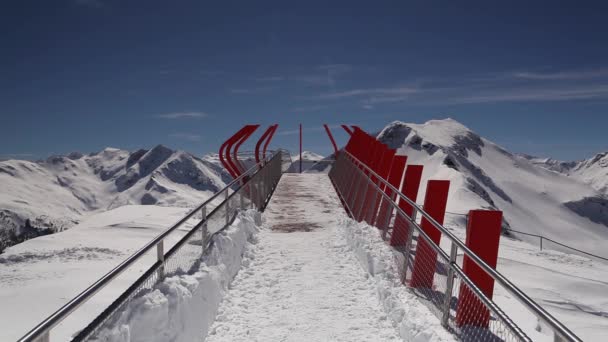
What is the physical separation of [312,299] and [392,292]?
3.68ft

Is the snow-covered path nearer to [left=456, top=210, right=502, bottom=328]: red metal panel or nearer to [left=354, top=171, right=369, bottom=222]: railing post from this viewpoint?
[left=354, top=171, right=369, bottom=222]: railing post

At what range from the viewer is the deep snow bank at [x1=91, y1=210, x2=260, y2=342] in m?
3.84

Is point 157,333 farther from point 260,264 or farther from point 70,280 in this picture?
point 70,280

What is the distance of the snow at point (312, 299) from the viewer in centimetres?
517

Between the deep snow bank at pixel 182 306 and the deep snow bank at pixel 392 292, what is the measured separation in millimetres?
2152

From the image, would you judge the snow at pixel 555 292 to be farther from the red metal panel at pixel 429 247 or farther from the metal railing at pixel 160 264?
the metal railing at pixel 160 264

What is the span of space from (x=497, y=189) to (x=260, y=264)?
184 m

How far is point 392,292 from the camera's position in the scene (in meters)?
5.84

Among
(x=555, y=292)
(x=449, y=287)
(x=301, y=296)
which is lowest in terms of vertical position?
(x=555, y=292)

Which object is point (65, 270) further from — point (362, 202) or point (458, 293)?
point (458, 293)

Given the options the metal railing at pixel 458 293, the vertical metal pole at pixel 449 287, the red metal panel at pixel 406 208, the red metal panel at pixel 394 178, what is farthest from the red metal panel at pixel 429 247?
the red metal panel at pixel 394 178

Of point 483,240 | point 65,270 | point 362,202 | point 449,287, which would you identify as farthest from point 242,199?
point 449,287

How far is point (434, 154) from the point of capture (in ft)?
541

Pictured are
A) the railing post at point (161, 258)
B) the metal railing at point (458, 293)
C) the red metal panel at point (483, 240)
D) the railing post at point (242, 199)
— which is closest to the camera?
the metal railing at point (458, 293)
